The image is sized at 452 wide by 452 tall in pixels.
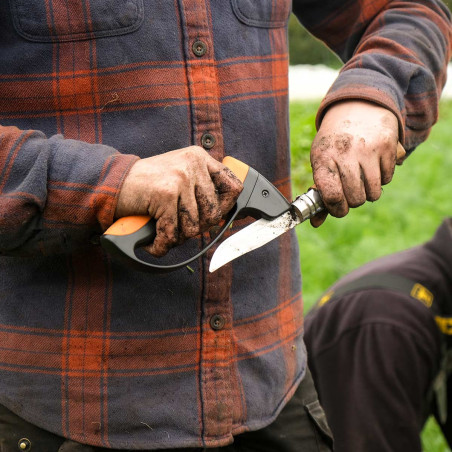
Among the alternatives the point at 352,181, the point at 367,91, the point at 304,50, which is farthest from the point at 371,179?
the point at 304,50

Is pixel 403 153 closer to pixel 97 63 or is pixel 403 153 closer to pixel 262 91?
pixel 262 91

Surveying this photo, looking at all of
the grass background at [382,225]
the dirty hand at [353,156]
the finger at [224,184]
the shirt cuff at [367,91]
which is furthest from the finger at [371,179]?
the grass background at [382,225]

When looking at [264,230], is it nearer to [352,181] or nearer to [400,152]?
[352,181]

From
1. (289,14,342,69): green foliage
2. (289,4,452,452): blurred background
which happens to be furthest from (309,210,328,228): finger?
(289,14,342,69): green foliage

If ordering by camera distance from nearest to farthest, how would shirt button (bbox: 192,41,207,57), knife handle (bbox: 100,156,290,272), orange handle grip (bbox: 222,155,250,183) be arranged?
knife handle (bbox: 100,156,290,272) < orange handle grip (bbox: 222,155,250,183) < shirt button (bbox: 192,41,207,57)

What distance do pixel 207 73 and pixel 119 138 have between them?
0.21 meters

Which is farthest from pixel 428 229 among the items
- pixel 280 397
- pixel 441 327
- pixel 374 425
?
pixel 280 397

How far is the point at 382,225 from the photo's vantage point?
5754 mm

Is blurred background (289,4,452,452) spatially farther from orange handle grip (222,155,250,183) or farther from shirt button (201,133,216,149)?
orange handle grip (222,155,250,183)

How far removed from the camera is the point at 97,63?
1.47 m

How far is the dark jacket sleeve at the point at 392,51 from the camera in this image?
1.61 meters

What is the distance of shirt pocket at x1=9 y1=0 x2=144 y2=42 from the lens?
1.43 metres

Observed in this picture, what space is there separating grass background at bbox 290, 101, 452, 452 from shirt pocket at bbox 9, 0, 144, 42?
2285 millimetres

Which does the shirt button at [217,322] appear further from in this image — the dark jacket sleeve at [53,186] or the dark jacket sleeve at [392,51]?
the dark jacket sleeve at [392,51]
